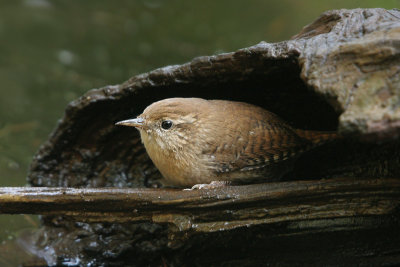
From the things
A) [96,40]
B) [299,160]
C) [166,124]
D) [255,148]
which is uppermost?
[96,40]

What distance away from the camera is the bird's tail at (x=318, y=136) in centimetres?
344

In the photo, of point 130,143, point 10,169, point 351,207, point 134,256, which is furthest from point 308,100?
point 10,169

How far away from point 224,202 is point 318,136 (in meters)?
0.90

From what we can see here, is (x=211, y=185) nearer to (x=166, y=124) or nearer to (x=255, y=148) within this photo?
(x=255, y=148)

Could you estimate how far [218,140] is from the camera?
360cm

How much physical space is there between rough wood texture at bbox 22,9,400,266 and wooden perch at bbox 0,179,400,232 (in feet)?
0.05

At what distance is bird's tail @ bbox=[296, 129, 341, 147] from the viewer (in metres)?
3.44

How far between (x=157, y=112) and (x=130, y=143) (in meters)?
0.78

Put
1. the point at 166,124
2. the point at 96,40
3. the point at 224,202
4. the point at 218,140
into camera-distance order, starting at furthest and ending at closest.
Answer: the point at 96,40, the point at 166,124, the point at 218,140, the point at 224,202

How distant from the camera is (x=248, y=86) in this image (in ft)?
12.6

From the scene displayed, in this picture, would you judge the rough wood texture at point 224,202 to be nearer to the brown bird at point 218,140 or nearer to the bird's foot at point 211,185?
the bird's foot at point 211,185

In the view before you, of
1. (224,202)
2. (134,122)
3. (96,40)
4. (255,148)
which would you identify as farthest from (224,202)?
(96,40)

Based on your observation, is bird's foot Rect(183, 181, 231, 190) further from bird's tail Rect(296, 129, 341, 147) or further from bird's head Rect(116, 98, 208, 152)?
bird's tail Rect(296, 129, 341, 147)

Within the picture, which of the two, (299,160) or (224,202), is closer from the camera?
(224,202)
